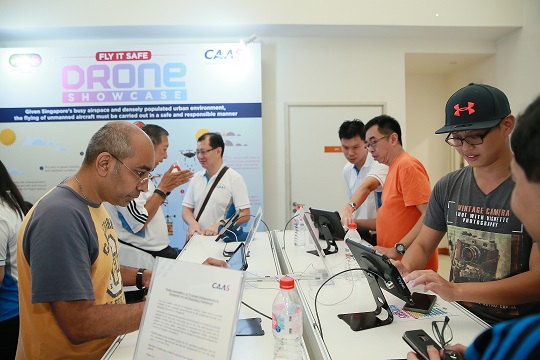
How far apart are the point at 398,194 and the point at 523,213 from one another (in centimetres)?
163

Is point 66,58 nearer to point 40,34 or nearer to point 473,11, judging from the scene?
point 40,34

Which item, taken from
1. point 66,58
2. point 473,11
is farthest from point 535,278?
point 66,58

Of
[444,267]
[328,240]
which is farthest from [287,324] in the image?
[444,267]

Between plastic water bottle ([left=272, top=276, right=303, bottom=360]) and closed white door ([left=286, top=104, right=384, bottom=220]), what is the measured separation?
3.29 meters

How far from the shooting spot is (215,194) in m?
3.15

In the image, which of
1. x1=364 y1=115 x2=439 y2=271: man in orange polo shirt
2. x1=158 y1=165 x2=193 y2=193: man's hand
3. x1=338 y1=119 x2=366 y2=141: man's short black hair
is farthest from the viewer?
x1=338 y1=119 x2=366 y2=141: man's short black hair

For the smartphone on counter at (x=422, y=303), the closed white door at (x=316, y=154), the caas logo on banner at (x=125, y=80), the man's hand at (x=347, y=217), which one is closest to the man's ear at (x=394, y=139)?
the man's hand at (x=347, y=217)

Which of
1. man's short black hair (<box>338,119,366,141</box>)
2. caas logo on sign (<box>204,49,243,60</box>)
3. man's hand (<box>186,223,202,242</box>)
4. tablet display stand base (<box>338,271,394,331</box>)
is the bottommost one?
tablet display stand base (<box>338,271,394,331</box>)

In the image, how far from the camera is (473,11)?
13.8 ft

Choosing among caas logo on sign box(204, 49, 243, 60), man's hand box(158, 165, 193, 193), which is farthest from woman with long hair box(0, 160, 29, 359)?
caas logo on sign box(204, 49, 243, 60)

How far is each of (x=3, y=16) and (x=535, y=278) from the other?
17.3 feet

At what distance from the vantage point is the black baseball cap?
4.51 ft

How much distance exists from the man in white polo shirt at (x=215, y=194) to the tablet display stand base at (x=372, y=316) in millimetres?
1761

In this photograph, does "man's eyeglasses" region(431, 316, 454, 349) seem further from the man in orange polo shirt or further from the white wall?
the white wall
